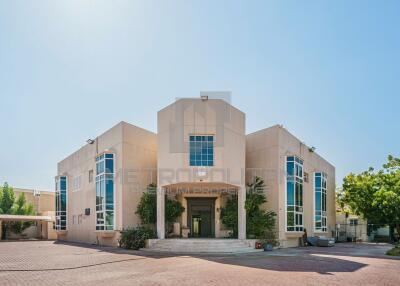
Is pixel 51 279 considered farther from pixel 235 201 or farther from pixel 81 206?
pixel 81 206

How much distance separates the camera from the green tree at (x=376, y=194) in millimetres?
32000

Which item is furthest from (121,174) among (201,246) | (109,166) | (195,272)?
(195,272)

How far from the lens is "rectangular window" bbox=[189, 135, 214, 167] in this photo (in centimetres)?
2278

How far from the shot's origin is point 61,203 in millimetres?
35969

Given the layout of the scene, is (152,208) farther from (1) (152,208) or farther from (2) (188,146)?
(2) (188,146)

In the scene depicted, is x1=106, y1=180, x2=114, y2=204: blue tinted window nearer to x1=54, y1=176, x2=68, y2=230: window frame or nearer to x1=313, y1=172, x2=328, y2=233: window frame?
x1=54, y1=176, x2=68, y2=230: window frame

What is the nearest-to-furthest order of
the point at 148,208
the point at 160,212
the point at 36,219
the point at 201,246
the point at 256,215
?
the point at 201,246 < the point at 160,212 < the point at 256,215 < the point at 148,208 < the point at 36,219

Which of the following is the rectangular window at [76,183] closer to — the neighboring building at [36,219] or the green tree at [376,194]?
the neighboring building at [36,219]

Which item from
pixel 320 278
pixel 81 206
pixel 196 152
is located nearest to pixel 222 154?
pixel 196 152

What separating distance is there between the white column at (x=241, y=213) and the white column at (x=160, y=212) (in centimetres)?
450

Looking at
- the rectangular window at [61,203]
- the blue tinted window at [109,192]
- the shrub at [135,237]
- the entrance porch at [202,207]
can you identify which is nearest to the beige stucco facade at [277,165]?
the entrance porch at [202,207]

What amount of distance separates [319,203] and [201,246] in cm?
1482

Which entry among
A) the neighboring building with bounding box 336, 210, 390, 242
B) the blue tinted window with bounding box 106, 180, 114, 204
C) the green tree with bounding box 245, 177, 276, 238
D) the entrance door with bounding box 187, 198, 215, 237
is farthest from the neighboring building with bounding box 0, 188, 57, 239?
the neighboring building with bounding box 336, 210, 390, 242

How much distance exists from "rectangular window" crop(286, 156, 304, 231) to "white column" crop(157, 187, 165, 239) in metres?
8.14
